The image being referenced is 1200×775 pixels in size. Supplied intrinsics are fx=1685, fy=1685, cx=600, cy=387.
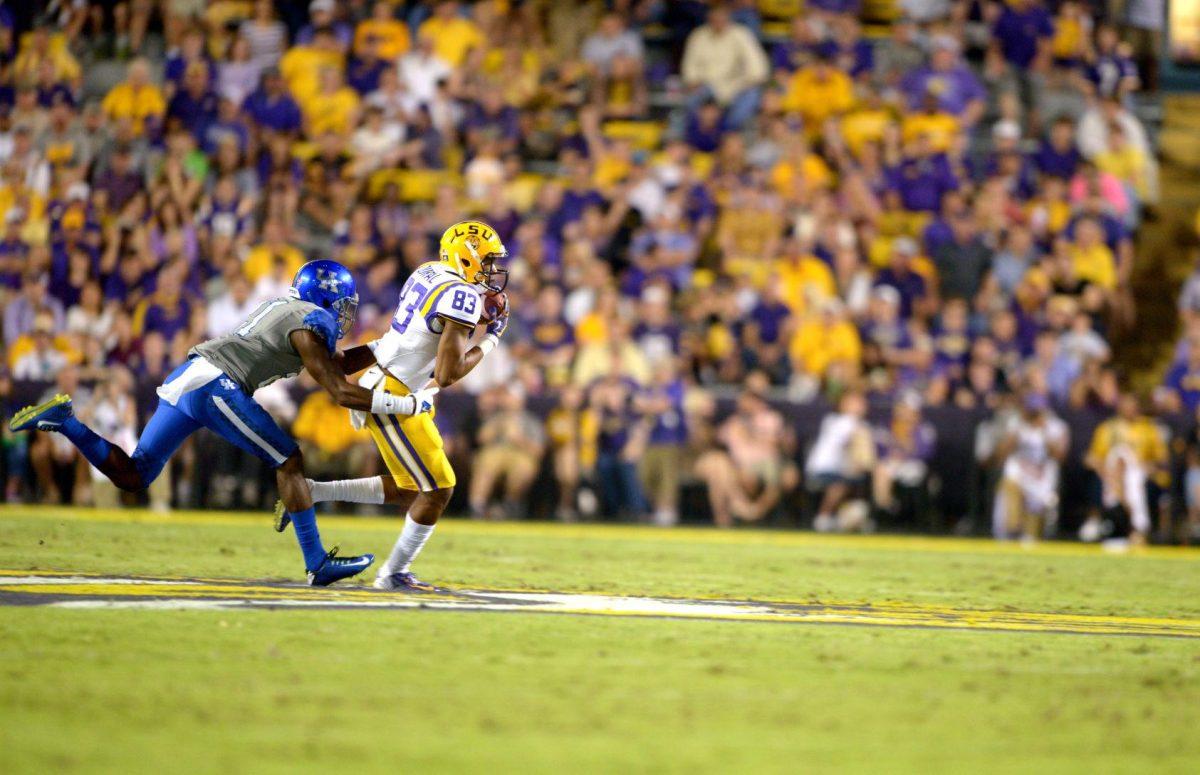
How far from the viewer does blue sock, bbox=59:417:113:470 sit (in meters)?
8.67

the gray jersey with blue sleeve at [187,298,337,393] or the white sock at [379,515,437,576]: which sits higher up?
the gray jersey with blue sleeve at [187,298,337,393]

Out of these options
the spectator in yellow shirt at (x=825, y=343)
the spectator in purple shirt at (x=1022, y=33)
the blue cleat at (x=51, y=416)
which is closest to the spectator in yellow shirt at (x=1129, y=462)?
the spectator in yellow shirt at (x=825, y=343)

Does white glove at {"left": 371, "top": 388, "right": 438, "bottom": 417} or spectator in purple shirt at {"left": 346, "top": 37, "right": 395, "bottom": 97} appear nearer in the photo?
white glove at {"left": 371, "top": 388, "right": 438, "bottom": 417}

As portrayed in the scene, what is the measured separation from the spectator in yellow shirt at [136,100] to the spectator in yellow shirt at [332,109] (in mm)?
1665

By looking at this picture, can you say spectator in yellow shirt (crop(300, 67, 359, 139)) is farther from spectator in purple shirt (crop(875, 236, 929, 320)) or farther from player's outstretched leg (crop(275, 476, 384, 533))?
player's outstretched leg (crop(275, 476, 384, 533))

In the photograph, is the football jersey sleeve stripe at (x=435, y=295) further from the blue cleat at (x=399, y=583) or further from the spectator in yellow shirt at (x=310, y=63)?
the spectator in yellow shirt at (x=310, y=63)

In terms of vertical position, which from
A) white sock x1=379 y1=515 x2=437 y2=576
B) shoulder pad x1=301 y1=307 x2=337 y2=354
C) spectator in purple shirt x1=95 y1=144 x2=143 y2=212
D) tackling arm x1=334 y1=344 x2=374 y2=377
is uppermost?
spectator in purple shirt x1=95 y1=144 x2=143 y2=212

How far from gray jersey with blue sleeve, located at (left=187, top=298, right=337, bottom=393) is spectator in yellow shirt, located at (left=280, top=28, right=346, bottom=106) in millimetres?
11031

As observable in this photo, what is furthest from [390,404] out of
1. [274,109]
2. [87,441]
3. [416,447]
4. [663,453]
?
[274,109]

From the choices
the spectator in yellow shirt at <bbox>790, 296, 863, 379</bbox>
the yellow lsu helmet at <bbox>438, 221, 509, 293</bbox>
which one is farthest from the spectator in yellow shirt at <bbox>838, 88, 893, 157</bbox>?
the yellow lsu helmet at <bbox>438, 221, 509, 293</bbox>

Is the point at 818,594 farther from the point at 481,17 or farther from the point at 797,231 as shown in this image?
the point at 481,17

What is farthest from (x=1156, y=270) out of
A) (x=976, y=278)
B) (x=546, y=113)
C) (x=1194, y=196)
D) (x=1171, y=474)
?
(x=546, y=113)

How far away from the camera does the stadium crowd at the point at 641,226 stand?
15.7 metres

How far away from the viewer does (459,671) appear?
6199mm
